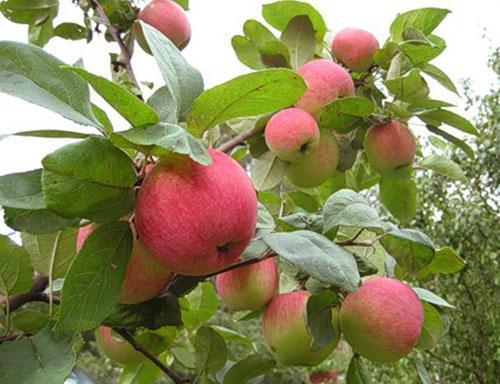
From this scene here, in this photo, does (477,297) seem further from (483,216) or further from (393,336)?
(393,336)

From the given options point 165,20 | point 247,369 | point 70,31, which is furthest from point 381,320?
point 70,31

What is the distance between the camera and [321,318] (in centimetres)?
65

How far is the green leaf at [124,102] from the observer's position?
0.42m

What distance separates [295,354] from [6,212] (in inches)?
15.1

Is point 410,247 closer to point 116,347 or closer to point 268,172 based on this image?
point 268,172

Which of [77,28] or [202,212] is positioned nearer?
[202,212]

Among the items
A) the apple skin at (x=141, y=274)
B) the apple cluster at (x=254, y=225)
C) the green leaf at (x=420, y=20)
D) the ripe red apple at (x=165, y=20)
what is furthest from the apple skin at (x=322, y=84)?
the apple skin at (x=141, y=274)

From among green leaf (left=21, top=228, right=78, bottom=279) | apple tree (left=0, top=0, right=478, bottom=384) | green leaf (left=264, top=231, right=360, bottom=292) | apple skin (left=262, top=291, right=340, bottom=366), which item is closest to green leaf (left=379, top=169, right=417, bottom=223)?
apple tree (left=0, top=0, right=478, bottom=384)

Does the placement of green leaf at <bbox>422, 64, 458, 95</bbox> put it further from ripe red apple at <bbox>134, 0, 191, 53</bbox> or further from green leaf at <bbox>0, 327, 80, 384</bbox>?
green leaf at <bbox>0, 327, 80, 384</bbox>

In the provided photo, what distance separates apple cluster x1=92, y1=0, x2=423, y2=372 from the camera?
1.46ft

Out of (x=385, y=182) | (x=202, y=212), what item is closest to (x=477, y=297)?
(x=385, y=182)

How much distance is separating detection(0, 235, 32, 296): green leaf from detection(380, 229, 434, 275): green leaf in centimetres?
34

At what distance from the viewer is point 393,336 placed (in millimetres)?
647

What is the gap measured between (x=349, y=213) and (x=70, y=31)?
0.63 metres
